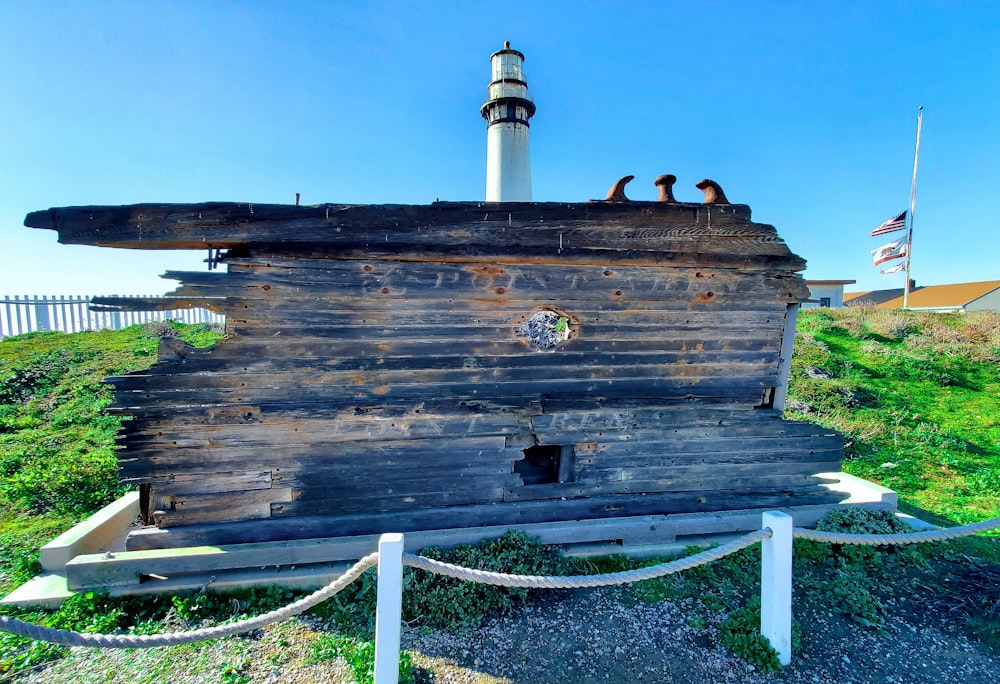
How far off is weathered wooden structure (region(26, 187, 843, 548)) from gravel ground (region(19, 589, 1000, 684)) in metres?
0.97

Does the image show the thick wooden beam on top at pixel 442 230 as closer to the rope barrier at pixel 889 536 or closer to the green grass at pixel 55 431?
the green grass at pixel 55 431

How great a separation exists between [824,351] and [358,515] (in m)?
15.3

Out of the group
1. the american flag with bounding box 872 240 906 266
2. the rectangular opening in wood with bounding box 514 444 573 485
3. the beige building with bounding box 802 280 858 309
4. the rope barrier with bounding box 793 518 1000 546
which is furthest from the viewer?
the beige building with bounding box 802 280 858 309

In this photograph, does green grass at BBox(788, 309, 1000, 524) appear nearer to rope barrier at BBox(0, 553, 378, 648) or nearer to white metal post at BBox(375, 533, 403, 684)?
white metal post at BBox(375, 533, 403, 684)

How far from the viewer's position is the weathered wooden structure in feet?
13.7

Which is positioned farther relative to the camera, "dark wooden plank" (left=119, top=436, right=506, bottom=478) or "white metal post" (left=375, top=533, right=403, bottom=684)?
"dark wooden plank" (left=119, top=436, right=506, bottom=478)

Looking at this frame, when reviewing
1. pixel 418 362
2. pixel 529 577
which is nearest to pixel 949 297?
pixel 418 362

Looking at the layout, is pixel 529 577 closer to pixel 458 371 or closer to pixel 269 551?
pixel 458 371

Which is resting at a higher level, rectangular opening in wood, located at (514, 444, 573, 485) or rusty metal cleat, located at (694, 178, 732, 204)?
rusty metal cleat, located at (694, 178, 732, 204)

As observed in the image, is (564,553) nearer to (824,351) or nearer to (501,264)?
(501,264)

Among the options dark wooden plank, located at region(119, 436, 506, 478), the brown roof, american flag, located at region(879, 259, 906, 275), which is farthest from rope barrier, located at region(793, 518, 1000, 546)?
the brown roof

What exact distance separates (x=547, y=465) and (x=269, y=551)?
9.97 ft

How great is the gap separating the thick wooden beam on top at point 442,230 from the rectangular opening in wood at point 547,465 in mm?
2102

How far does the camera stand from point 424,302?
175 inches
